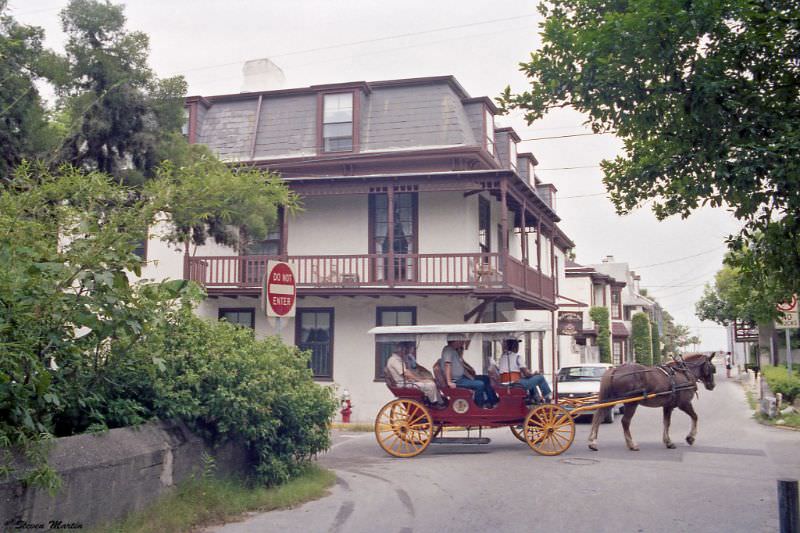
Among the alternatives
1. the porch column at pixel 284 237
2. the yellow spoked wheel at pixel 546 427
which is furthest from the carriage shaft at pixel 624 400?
the porch column at pixel 284 237

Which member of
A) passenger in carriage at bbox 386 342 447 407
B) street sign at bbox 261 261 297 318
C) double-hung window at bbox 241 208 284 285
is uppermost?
double-hung window at bbox 241 208 284 285

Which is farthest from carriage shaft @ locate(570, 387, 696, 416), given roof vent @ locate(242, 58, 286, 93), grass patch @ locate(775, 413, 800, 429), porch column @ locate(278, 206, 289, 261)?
roof vent @ locate(242, 58, 286, 93)

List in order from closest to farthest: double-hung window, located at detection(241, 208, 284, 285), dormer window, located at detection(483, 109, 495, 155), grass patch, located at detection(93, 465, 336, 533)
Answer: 1. grass patch, located at detection(93, 465, 336, 533)
2. double-hung window, located at detection(241, 208, 284, 285)
3. dormer window, located at detection(483, 109, 495, 155)

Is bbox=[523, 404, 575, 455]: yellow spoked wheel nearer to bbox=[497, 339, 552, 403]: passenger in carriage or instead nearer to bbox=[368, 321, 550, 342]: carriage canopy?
bbox=[497, 339, 552, 403]: passenger in carriage

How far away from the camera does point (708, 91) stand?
8.48m

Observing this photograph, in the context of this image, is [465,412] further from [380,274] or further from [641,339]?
[641,339]

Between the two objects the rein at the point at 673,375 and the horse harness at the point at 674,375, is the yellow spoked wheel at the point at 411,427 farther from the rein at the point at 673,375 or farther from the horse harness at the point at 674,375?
the horse harness at the point at 674,375

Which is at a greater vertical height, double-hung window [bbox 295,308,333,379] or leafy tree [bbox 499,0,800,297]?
leafy tree [bbox 499,0,800,297]

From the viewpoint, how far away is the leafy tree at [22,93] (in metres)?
10.5

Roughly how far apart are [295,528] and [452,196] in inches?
603

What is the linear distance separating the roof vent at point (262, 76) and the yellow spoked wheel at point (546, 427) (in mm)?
17541

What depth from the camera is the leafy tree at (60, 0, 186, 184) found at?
1194 cm

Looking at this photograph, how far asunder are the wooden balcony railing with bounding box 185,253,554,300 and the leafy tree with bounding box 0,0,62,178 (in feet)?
31.4

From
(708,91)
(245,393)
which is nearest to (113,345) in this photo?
(245,393)
